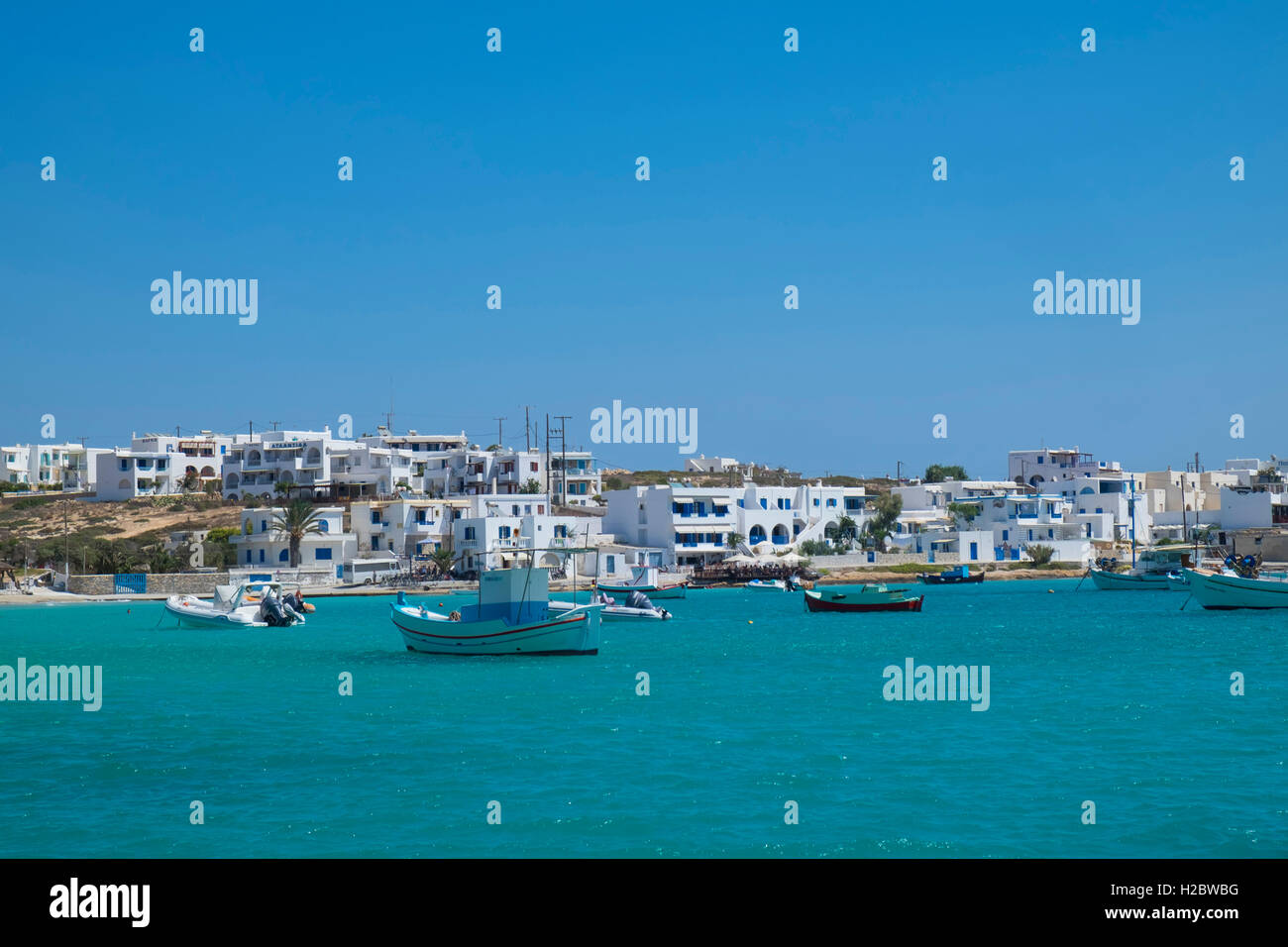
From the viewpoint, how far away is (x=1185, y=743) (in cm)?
2252

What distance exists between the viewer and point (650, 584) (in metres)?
84.0

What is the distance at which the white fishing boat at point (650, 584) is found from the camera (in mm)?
82625

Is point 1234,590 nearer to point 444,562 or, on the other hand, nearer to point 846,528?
point 846,528

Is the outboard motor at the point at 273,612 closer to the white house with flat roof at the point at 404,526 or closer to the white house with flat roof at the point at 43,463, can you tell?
the white house with flat roof at the point at 404,526

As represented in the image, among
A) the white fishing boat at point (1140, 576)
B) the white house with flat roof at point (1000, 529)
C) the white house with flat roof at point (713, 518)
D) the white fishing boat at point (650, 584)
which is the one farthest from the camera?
the white house with flat roof at point (1000, 529)

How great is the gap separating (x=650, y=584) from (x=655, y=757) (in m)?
62.3

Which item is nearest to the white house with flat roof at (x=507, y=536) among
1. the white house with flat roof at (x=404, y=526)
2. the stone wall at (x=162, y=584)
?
the white house with flat roof at (x=404, y=526)

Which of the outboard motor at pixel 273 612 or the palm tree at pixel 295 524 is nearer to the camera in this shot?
the outboard motor at pixel 273 612

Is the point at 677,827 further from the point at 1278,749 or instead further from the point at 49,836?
the point at 1278,749

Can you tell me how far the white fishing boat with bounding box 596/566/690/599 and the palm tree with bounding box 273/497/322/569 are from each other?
22.5m

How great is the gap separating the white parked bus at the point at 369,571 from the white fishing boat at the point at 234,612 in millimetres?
24923

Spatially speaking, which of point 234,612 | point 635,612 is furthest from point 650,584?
point 234,612
